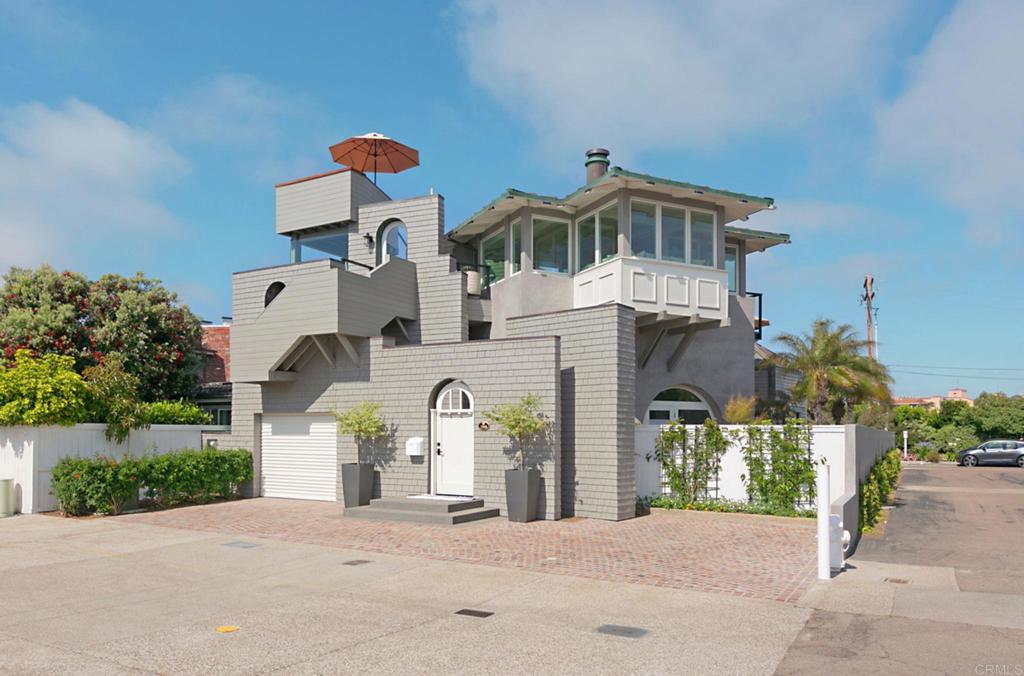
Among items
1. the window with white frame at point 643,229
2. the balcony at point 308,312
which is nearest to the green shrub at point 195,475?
the balcony at point 308,312

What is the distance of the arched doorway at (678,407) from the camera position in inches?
778

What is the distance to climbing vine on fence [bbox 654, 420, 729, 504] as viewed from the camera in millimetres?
15844

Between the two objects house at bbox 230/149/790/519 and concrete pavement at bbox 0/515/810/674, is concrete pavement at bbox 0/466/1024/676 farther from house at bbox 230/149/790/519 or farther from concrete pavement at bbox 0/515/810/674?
house at bbox 230/149/790/519

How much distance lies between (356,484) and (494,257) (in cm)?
781

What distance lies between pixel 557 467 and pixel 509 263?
272 inches

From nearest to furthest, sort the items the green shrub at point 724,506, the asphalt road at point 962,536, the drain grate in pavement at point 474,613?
the drain grate in pavement at point 474,613, the asphalt road at point 962,536, the green shrub at point 724,506

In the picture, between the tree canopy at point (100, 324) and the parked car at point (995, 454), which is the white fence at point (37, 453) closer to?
the tree canopy at point (100, 324)

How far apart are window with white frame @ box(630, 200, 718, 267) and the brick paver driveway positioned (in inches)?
240

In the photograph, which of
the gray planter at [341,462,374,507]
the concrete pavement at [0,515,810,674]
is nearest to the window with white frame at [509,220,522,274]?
the gray planter at [341,462,374,507]

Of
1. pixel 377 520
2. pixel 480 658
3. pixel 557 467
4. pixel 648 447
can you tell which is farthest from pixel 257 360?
pixel 480 658

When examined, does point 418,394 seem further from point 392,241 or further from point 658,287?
point 658,287

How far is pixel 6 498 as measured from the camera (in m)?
16.1

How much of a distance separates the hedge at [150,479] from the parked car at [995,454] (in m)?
37.3

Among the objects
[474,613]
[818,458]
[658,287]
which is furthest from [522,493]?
[474,613]
